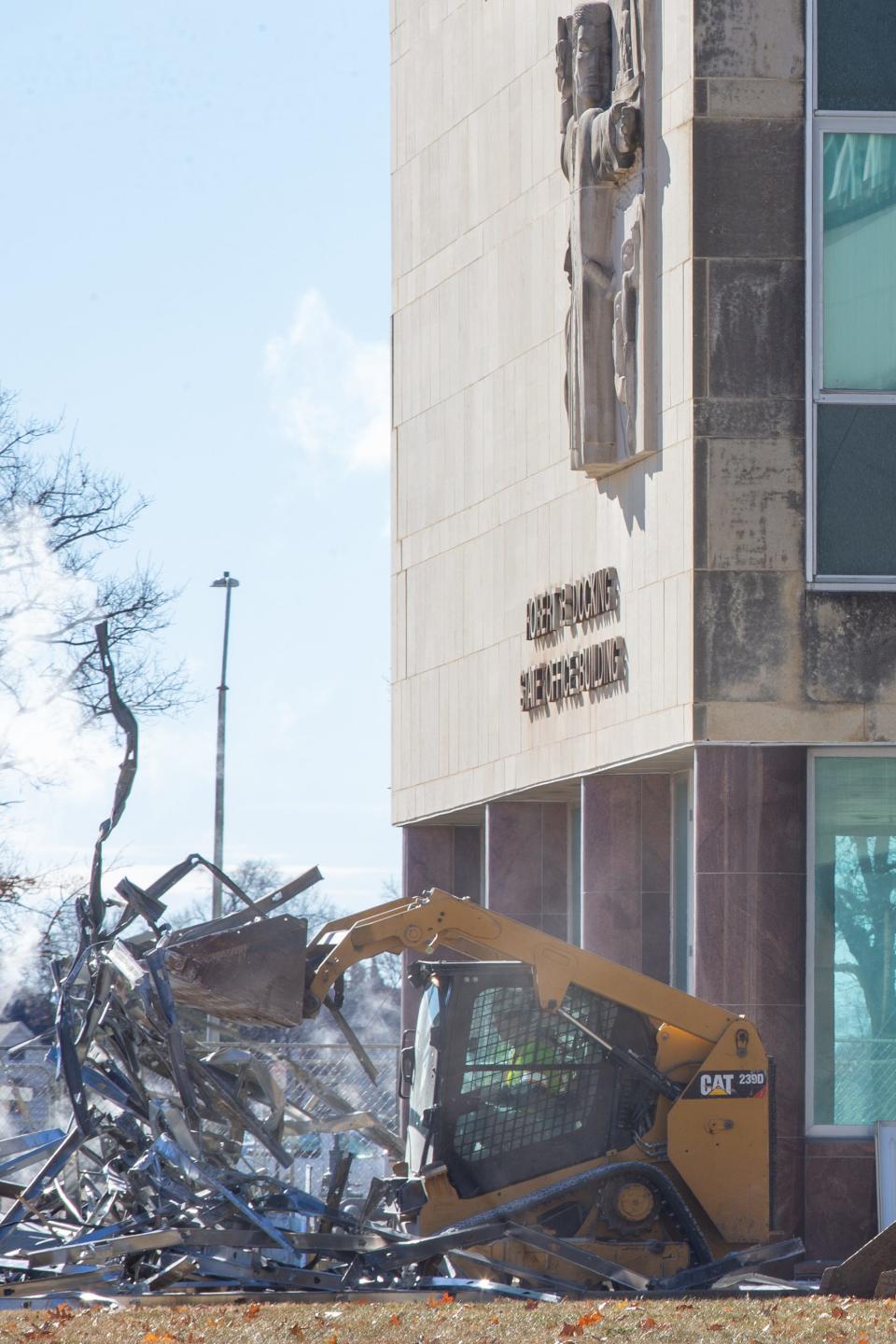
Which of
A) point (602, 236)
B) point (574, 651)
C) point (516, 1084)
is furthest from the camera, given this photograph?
point (574, 651)

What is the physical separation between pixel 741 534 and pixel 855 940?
297cm

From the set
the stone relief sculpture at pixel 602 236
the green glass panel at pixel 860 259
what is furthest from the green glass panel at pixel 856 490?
the stone relief sculpture at pixel 602 236

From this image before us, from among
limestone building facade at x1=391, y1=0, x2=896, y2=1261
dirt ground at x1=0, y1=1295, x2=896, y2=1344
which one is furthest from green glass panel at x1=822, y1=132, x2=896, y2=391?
dirt ground at x1=0, y1=1295, x2=896, y2=1344

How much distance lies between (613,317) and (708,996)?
5.47 m

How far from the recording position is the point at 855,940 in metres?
17.5

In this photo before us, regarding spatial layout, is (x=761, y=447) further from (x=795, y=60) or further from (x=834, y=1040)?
(x=834, y=1040)

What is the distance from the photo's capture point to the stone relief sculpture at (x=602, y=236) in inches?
747

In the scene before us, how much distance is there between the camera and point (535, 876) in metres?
23.2

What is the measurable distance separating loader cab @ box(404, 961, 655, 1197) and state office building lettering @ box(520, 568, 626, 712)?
5916 mm

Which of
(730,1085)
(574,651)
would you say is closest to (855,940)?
(574,651)

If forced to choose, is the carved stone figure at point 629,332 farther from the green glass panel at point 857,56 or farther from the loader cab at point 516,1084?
the loader cab at point 516,1084

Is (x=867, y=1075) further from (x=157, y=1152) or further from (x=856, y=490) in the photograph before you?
(x=157, y=1152)

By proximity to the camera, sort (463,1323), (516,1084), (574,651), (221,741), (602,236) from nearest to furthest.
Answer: (463,1323), (516,1084), (602,236), (574,651), (221,741)

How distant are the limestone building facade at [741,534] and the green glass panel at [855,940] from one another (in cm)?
2
